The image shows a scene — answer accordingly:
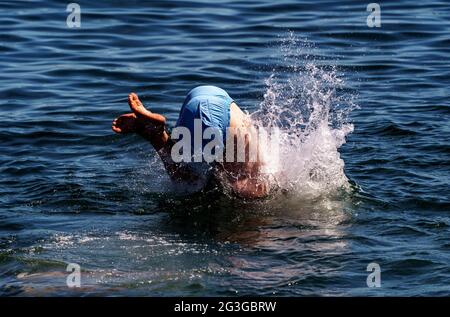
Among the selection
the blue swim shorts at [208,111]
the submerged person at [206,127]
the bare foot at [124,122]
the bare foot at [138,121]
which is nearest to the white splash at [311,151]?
the submerged person at [206,127]

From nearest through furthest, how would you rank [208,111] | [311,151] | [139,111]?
[208,111], [139,111], [311,151]

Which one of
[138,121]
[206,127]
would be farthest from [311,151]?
[138,121]

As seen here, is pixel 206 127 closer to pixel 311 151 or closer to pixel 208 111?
pixel 208 111

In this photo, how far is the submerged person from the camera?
27.3ft

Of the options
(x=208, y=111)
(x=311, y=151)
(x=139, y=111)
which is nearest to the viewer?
(x=208, y=111)

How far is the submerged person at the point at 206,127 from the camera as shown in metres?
8.33

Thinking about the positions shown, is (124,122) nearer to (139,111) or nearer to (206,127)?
(139,111)

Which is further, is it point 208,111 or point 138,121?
point 138,121

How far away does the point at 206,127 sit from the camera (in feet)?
27.2

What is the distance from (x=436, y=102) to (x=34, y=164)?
5094 mm

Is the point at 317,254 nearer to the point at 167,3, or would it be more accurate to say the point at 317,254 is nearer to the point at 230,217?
the point at 230,217

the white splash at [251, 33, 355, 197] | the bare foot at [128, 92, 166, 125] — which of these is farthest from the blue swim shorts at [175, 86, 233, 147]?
the white splash at [251, 33, 355, 197]

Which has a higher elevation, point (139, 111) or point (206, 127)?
point (139, 111)
